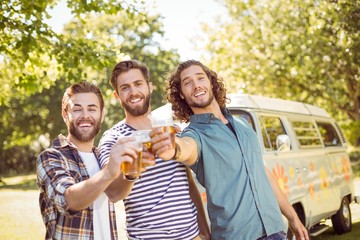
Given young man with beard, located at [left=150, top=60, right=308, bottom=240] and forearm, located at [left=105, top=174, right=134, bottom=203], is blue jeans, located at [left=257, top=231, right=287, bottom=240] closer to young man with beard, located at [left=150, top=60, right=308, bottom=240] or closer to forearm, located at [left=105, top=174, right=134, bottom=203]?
young man with beard, located at [left=150, top=60, right=308, bottom=240]

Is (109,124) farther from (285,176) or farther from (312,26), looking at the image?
(285,176)

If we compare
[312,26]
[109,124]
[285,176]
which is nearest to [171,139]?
[285,176]

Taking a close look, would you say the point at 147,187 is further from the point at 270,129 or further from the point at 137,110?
the point at 270,129

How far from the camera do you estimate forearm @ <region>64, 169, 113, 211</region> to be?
2.06 m

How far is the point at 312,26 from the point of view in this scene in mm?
17625

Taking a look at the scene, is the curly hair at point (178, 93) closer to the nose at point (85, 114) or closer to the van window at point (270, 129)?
the nose at point (85, 114)

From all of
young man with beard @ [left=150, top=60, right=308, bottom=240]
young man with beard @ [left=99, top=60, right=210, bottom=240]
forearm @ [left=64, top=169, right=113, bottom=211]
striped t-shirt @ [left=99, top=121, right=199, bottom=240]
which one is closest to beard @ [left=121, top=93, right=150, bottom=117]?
young man with beard @ [left=99, top=60, right=210, bottom=240]

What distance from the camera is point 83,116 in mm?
2617

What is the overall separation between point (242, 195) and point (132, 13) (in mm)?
6735

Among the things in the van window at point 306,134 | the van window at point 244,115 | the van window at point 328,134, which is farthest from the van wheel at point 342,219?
the van window at point 244,115

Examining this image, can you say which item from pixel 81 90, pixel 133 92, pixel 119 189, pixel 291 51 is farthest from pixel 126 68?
pixel 291 51

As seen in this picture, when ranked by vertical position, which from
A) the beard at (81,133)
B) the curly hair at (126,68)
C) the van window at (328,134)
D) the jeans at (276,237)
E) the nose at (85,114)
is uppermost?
the curly hair at (126,68)

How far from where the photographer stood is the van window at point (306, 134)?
24.1ft

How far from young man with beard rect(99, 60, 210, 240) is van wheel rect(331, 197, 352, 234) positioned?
640cm
